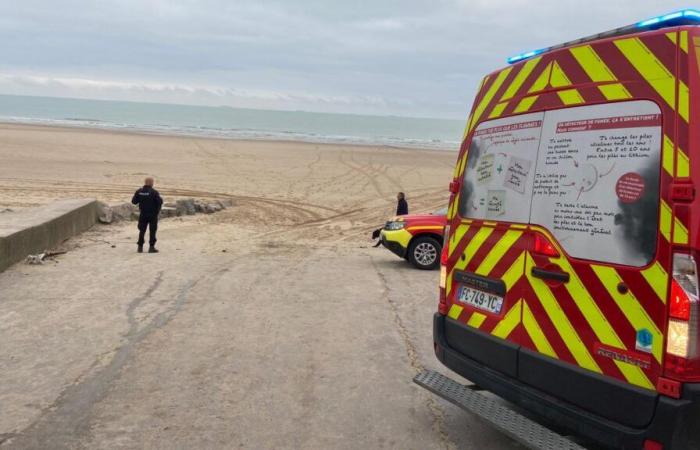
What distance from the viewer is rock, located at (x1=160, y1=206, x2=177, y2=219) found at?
1616cm

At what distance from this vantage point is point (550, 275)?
11.3 ft

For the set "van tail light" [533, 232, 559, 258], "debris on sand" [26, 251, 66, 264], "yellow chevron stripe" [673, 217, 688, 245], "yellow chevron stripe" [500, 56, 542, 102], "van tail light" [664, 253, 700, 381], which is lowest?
"debris on sand" [26, 251, 66, 264]

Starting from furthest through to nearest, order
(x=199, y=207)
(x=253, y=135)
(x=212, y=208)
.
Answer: (x=253, y=135) < (x=212, y=208) < (x=199, y=207)

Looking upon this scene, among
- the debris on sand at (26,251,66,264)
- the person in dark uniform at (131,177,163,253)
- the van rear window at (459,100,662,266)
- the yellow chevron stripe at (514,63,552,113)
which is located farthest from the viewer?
the person in dark uniform at (131,177,163,253)

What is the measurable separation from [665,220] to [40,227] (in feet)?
33.5

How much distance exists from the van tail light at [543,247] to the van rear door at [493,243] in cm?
9

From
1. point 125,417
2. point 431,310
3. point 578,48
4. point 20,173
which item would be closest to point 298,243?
point 431,310

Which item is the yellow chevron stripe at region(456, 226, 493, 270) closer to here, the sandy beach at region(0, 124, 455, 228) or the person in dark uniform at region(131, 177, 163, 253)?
the person in dark uniform at region(131, 177, 163, 253)

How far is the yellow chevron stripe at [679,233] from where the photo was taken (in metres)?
2.78

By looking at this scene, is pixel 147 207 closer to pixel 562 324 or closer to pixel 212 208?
pixel 212 208

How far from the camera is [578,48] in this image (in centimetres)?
344

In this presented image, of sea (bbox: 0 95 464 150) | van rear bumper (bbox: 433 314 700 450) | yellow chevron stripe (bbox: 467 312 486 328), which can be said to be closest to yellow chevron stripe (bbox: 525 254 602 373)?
van rear bumper (bbox: 433 314 700 450)

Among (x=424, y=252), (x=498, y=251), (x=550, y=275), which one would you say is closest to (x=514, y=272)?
(x=498, y=251)

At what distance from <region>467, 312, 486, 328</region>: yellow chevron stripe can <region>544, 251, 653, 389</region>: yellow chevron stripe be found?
2.51 ft
